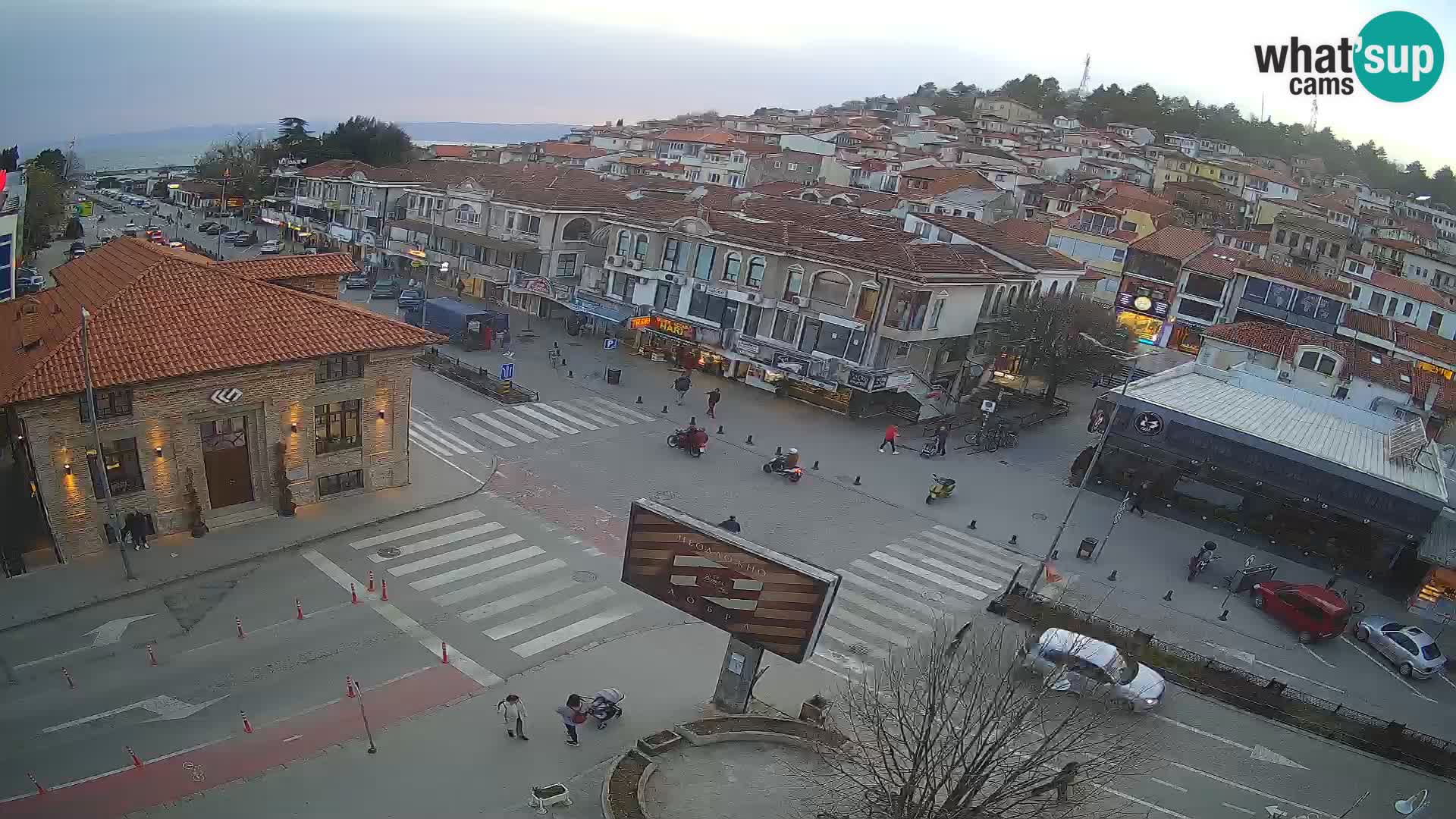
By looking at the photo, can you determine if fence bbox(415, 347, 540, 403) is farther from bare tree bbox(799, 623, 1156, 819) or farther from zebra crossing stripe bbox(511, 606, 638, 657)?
bare tree bbox(799, 623, 1156, 819)

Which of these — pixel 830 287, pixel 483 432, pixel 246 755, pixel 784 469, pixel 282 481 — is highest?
pixel 830 287

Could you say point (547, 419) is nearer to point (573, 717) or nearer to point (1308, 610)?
point (573, 717)

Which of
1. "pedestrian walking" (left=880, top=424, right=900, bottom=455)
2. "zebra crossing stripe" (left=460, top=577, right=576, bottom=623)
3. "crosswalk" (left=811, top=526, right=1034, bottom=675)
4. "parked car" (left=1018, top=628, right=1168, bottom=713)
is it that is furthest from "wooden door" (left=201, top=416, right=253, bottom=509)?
"pedestrian walking" (left=880, top=424, right=900, bottom=455)

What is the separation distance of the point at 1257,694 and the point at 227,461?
31.2 m

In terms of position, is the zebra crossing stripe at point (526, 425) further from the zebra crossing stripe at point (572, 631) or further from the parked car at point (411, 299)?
the parked car at point (411, 299)

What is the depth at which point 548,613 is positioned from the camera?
942 inches

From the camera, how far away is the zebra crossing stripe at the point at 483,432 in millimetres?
36188

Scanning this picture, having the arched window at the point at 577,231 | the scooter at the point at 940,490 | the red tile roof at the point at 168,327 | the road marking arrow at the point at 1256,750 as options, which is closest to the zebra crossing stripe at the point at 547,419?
the red tile roof at the point at 168,327

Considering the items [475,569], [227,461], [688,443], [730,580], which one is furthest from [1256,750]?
[227,461]

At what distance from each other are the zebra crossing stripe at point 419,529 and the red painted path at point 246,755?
24.2 ft

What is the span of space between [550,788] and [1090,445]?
35.5 m

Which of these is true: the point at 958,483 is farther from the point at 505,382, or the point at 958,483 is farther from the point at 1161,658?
the point at 505,382

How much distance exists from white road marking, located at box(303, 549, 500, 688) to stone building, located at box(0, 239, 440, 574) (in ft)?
11.9

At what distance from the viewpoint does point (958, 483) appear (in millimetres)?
37562
